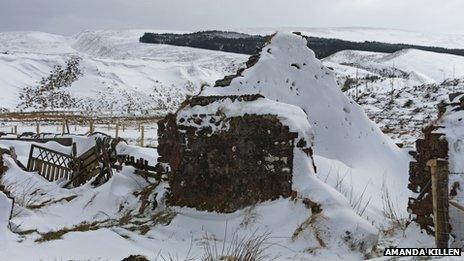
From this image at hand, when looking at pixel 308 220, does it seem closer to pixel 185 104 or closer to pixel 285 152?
pixel 285 152

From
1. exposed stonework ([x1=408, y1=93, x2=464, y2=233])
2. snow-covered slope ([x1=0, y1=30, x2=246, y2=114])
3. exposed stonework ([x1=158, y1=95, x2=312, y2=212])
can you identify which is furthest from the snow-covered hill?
exposed stonework ([x1=408, y1=93, x2=464, y2=233])

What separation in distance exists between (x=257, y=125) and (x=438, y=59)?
262 ft

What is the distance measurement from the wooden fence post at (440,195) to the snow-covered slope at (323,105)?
148 inches

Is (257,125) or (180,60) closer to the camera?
(257,125)

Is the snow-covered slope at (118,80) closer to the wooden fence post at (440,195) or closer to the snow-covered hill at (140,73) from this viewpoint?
the snow-covered hill at (140,73)

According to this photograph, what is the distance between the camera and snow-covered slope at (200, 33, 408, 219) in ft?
28.6

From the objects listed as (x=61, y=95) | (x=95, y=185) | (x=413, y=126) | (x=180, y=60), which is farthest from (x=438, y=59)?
(x=95, y=185)

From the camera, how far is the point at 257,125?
647 centimetres

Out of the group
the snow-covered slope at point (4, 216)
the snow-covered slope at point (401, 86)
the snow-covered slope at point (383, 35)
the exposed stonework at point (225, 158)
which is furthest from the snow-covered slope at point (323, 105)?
the snow-covered slope at point (383, 35)

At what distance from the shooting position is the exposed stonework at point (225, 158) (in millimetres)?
6238

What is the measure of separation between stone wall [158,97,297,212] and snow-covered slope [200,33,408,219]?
1.47 m

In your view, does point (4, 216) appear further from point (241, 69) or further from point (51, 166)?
point (51, 166)

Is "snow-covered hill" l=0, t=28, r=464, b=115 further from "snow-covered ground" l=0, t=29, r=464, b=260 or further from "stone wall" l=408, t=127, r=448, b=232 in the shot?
"stone wall" l=408, t=127, r=448, b=232

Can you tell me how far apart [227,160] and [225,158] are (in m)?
0.05
